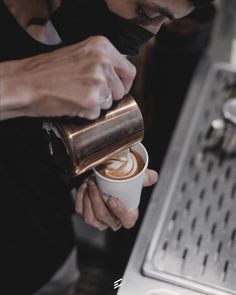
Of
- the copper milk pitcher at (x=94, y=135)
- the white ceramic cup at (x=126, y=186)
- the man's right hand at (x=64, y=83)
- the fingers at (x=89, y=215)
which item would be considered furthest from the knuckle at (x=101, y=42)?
the fingers at (x=89, y=215)

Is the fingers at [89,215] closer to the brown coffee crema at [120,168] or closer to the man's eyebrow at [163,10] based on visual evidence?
the brown coffee crema at [120,168]

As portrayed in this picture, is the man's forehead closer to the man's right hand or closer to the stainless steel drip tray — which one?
the man's right hand

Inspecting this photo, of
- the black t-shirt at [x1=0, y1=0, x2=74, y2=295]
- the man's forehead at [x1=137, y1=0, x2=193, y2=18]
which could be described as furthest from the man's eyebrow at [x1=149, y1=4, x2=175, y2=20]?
the black t-shirt at [x1=0, y1=0, x2=74, y2=295]

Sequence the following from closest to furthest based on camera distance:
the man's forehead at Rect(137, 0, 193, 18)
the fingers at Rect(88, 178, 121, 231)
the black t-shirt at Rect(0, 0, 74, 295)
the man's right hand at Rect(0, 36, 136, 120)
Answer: the man's right hand at Rect(0, 36, 136, 120) → the man's forehead at Rect(137, 0, 193, 18) → the fingers at Rect(88, 178, 121, 231) → the black t-shirt at Rect(0, 0, 74, 295)

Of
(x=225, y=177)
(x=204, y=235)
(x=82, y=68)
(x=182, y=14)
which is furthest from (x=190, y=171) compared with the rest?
(x=82, y=68)

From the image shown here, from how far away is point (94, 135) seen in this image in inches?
32.9

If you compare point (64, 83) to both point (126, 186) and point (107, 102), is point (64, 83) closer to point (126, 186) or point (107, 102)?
point (107, 102)

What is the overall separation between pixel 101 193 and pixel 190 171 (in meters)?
0.32

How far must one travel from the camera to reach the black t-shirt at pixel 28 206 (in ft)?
3.74

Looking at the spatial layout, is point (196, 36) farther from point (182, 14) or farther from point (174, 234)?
point (174, 234)

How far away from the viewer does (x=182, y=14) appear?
944mm

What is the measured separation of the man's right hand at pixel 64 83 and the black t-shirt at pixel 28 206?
25 cm

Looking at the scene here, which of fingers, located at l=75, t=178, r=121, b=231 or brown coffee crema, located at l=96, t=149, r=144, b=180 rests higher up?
brown coffee crema, located at l=96, t=149, r=144, b=180

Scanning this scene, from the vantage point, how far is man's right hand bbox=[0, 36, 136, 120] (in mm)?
787
